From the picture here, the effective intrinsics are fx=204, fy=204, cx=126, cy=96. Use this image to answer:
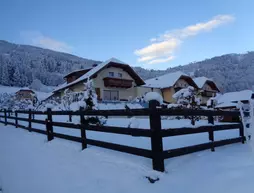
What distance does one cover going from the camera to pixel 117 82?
92.6 feet

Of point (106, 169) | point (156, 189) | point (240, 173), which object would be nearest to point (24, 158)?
point (106, 169)

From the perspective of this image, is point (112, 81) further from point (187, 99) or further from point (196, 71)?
point (196, 71)

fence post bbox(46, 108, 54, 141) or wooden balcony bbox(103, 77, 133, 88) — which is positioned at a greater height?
wooden balcony bbox(103, 77, 133, 88)

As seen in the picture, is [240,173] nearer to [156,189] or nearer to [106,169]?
[156,189]

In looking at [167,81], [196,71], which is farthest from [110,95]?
[196,71]

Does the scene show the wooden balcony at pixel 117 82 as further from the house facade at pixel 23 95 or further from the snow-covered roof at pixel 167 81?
the house facade at pixel 23 95

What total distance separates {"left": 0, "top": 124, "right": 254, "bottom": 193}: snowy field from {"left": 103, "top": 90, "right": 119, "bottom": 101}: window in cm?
2356

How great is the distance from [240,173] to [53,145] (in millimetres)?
4884

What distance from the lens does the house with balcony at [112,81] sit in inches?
1083

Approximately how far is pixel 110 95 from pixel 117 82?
7.53ft

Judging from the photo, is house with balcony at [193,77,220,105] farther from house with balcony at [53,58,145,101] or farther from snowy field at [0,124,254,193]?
snowy field at [0,124,254,193]

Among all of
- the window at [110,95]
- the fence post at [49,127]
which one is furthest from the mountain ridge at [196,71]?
the fence post at [49,127]

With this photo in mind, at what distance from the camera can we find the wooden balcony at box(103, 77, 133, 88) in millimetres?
27603

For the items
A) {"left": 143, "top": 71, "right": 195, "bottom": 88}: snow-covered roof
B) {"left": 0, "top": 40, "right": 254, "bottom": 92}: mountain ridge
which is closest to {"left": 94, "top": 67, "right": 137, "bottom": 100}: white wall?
{"left": 143, "top": 71, "right": 195, "bottom": 88}: snow-covered roof
